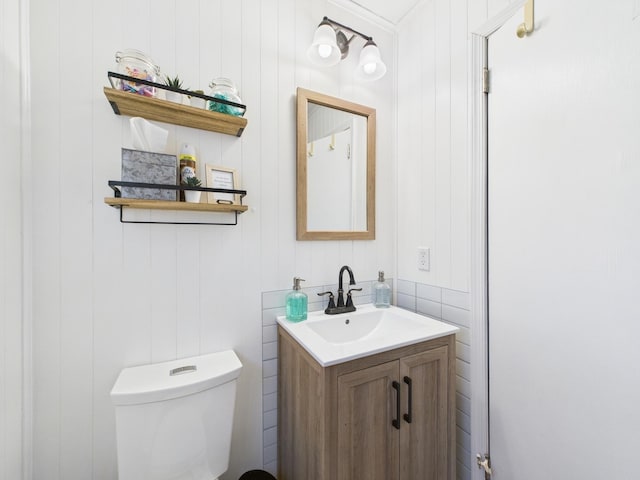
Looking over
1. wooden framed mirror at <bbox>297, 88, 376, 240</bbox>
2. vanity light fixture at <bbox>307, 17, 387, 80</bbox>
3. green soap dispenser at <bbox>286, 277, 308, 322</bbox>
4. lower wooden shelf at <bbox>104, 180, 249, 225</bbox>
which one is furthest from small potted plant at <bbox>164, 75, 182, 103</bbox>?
green soap dispenser at <bbox>286, 277, 308, 322</bbox>

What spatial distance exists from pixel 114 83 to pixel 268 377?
4.32ft

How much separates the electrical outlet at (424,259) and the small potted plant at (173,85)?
4.33ft

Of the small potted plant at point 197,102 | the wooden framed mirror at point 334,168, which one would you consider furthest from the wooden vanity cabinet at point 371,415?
the small potted plant at point 197,102

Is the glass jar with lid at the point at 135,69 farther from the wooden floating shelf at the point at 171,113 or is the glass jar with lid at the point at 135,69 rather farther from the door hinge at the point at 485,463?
the door hinge at the point at 485,463

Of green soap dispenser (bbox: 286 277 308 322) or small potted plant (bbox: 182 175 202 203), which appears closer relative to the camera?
small potted plant (bbox: 182 175 202 203)

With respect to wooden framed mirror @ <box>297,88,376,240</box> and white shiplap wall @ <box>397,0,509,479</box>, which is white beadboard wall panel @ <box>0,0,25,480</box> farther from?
white shiplap wall @ <box>397,0,509,479</box>

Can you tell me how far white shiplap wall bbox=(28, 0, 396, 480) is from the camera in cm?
89

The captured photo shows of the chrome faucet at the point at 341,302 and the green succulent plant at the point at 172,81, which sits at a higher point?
the green succulent plant at the point at 172,81

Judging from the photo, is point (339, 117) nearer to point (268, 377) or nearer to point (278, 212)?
point (278, 212)

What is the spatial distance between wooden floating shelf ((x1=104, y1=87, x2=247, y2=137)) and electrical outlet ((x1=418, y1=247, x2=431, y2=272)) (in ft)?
3.50

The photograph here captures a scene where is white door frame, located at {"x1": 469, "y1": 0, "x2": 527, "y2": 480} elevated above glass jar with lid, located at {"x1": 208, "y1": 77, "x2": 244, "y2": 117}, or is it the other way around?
glass jar with lid, located at {"x1": 208, "y1": 77, "x2": 244, "y2": 117}

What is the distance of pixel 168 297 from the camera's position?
1038 millimetres

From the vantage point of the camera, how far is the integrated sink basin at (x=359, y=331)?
2.89 ft

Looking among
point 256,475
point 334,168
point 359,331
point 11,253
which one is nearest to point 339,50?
point 334,168
